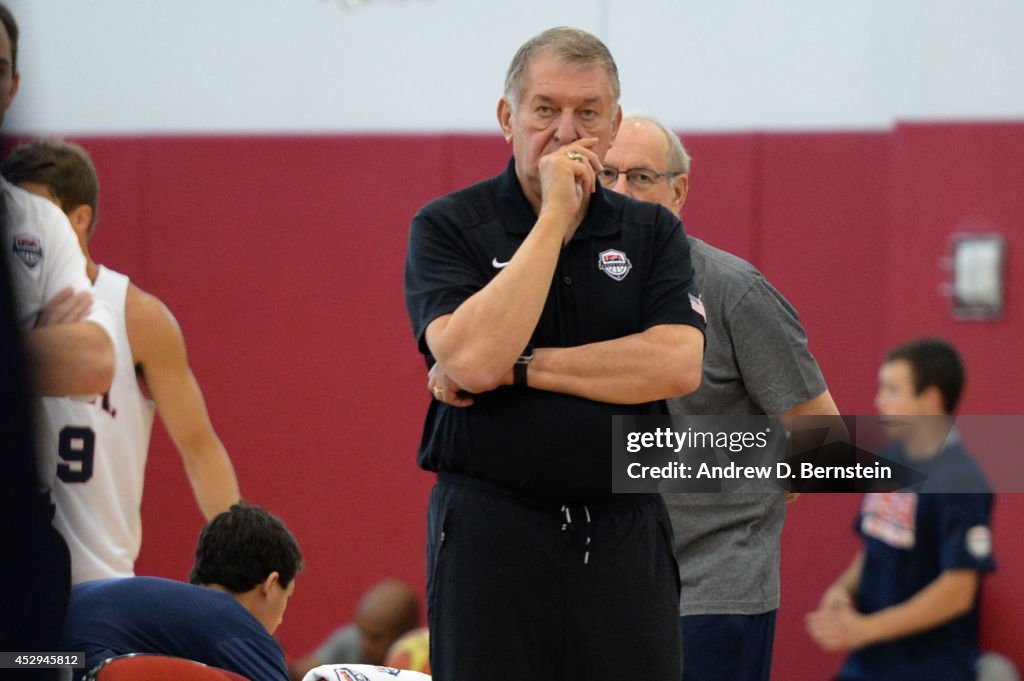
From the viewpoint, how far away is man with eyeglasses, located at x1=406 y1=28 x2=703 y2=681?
2.04 meters

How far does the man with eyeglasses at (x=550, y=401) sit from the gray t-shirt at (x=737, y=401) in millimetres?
533

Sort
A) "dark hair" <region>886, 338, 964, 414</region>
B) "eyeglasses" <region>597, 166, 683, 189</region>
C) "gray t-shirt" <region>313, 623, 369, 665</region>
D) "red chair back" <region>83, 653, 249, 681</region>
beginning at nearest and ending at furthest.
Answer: "red chair back" <region>83, 653, 249, 681</region>
"eyeglasses" <region>597, 166, 683, 189</region>
"dark hair" <region>886, 338, 964, 414</region>
"gray t-shirt" <region>313, 623, 369, 665</region>

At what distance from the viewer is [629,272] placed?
2193 mm

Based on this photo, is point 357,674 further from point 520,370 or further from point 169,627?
point 520,370

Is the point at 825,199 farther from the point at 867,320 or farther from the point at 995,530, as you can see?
the point at 995,530

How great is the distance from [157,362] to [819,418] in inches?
88.8

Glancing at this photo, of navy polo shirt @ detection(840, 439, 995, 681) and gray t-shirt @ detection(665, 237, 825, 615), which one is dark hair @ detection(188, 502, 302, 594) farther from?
→ navy polo shirt @ detection(840, 439, 995, 681)

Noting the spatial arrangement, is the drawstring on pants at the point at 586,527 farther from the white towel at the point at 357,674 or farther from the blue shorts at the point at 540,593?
the white towel at the point at 357,674

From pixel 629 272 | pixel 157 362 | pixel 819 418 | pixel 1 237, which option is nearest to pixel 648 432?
pixel 629 272

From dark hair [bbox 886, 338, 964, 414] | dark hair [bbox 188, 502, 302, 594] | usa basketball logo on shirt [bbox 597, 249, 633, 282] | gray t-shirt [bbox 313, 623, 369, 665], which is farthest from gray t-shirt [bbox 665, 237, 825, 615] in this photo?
gray t-shirt [bbox 313, 623, 369, 665]

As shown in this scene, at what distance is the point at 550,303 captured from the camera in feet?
7.14

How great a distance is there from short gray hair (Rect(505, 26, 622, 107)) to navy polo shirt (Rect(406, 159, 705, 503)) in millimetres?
168

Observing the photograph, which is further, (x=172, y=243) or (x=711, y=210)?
(x=172, y=243)

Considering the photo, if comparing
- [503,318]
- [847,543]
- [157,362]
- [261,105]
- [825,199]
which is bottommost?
[847,543]
